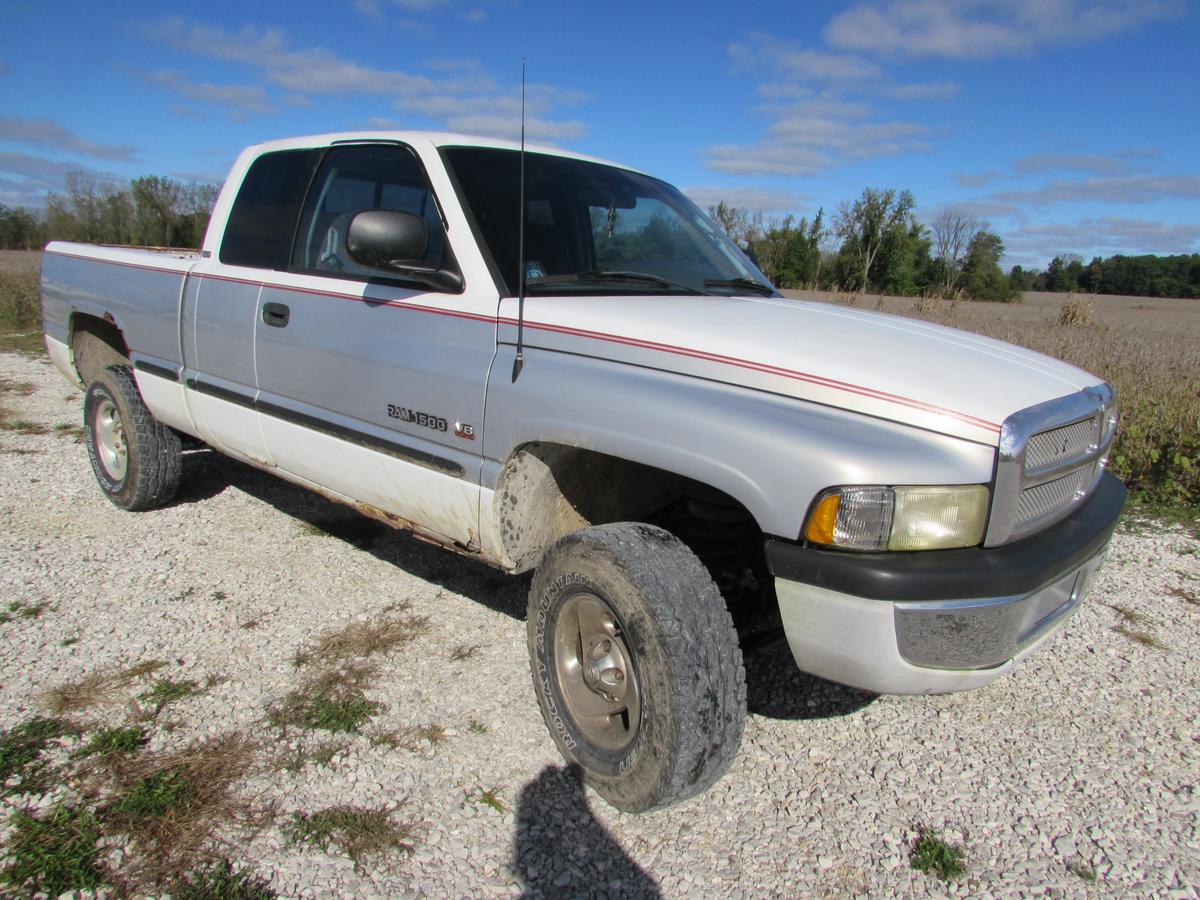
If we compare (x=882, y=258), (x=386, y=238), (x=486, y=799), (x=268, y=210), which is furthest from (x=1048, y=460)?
(x=882, y=258)

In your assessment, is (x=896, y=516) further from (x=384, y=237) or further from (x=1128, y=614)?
(x=1128, y=614)

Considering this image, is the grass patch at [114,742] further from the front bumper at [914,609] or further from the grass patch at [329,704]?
the front bumper at [914,609]

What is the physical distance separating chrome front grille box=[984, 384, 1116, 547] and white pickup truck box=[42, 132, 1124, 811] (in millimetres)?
10

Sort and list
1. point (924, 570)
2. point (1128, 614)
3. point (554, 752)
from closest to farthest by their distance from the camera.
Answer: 1. point (924, 570)
2. point (554, 752)
3. point (1128, 614)

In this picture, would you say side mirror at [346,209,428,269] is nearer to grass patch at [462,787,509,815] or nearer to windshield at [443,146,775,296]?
windshield at [443,146,775,296]

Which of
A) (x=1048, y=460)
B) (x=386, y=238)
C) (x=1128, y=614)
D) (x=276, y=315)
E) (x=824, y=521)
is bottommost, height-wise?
(x=1128, y=614)

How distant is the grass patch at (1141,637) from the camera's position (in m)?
3.70

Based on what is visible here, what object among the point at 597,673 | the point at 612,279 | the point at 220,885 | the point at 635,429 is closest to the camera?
the point at 220,885

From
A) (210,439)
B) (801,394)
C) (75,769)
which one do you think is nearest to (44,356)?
(210,439)

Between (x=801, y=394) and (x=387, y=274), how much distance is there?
1.79 m

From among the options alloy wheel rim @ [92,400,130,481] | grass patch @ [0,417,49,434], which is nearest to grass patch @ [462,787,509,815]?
alloy wheel rim @ [92,400,130,481]

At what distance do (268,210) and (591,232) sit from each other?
166 cm

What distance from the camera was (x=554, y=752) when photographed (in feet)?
9.13

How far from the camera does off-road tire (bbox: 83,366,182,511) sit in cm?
465
